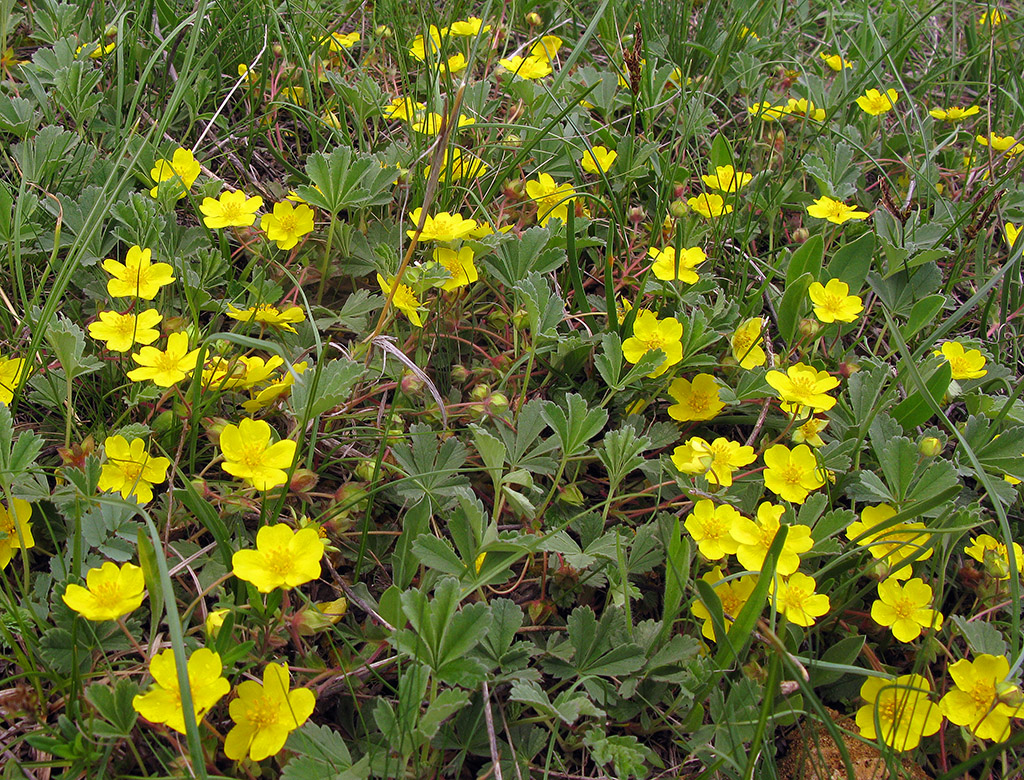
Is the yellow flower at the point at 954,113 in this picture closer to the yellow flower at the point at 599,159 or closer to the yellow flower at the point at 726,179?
the yellow flower at the point at 726,179

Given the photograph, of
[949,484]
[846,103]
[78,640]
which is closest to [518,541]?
[78,640]

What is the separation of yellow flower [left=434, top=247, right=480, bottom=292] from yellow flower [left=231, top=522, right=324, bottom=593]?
84 centimetres

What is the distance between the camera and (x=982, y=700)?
158 cm

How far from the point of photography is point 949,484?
1813mm

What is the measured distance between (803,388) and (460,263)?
0.88m

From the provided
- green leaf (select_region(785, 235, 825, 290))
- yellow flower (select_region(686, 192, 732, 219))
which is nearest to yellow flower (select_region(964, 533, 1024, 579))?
green leaf (select_region(785, 235, 825, 290))

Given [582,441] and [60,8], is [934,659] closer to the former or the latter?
[582,441]

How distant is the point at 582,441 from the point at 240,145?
62.6 inches

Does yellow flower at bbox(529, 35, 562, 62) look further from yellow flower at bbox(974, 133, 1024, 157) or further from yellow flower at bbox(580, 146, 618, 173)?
yellow flower at bbox(974, 133, 1024, 157)

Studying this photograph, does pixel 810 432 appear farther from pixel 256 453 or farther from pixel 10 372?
pixel 10 372

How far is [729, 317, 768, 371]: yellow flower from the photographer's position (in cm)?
206

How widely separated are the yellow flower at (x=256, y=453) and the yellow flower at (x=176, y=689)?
348 millimetres

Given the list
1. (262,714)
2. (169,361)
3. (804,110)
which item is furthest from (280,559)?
(804,110)

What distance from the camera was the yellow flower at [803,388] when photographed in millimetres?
1873
